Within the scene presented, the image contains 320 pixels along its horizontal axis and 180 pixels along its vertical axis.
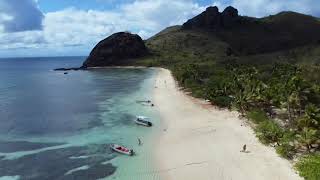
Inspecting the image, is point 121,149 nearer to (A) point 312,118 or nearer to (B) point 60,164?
(B) point 60,164

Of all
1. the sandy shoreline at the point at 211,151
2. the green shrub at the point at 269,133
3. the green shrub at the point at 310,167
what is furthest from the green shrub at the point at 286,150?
the green shrub at the point at 269,133

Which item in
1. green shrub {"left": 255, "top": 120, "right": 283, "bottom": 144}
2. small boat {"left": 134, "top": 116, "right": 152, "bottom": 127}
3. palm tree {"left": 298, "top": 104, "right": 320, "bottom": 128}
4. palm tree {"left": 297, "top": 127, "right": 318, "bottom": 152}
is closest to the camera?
palm tree {"left": 297, "top": 127, "right": 318, "bottom": 152}

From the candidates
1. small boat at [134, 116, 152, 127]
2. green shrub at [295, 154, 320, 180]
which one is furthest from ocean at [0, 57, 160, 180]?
green shrub at [295, 154, 320, 180]

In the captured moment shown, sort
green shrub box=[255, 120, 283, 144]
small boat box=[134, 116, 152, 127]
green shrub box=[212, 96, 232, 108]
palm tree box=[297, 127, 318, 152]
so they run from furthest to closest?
1. green shrub box=[212, 96, 232, 108]
2. small boat box=[134, 116, 152, 127]
3. green shrub box=[255, 120, 283, 144]
4. palm tree box=[297, 127, 318, 152]

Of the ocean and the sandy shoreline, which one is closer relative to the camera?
the sandy shoreline

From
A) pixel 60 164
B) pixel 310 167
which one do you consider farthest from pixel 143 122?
pixel 310 167

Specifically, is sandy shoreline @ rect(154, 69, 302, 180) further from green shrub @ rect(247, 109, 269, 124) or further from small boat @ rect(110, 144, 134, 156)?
small boat @ rect(110, 144, 134, 156)

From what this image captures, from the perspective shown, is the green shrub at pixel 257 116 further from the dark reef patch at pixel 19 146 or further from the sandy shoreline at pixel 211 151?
the dark reef patch at pixel 19 146
